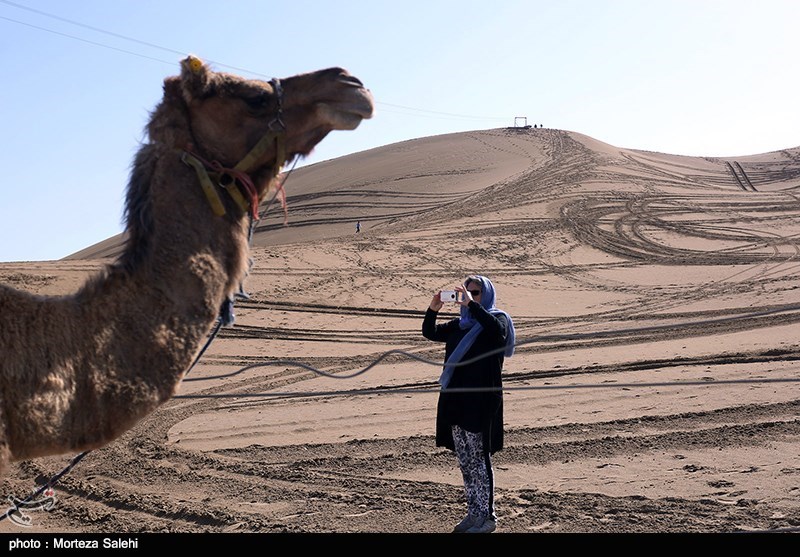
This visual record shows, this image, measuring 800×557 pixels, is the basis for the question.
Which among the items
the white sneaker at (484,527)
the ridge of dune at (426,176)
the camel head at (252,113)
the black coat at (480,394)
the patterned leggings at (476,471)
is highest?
the ridge of dune at (426,176)

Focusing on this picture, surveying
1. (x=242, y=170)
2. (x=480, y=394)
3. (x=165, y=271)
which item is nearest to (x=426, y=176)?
(x=480, y=394)

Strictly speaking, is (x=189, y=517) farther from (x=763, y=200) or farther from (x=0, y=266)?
(x=763, y=200)

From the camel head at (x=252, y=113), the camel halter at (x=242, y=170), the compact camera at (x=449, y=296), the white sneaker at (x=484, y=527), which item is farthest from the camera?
the white sneaker at (x=484, y=527)

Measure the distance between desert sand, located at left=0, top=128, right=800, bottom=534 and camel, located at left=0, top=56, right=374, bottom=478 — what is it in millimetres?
382

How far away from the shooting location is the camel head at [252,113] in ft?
11.2

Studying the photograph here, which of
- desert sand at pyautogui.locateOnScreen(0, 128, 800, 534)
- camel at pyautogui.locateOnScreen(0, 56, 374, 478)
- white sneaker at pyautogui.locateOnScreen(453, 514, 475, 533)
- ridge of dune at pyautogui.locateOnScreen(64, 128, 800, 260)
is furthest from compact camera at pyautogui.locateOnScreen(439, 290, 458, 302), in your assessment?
ridge of dune at pyautogui.locateOnScreen(64, 128, 800, 260)

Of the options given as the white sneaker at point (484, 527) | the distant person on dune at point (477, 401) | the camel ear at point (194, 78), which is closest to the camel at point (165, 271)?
the camel ear at point (194, 78)

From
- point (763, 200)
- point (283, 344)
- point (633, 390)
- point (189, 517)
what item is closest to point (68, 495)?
point (189, 517)

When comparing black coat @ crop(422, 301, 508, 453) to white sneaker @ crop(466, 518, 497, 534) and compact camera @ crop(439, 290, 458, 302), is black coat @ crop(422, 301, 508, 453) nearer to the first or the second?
compact camera @ crop(439, 290, 458, 302)

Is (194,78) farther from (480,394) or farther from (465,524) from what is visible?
(465,524)

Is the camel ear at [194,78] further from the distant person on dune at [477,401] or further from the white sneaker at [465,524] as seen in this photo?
the white sneaker at [465,524]

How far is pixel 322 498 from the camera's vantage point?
7.23m

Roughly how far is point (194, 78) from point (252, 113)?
0.27 metres
